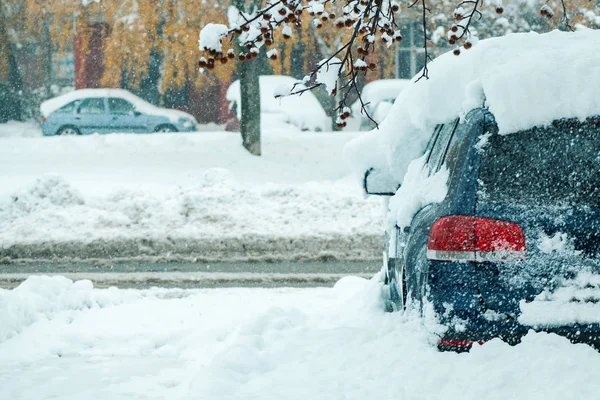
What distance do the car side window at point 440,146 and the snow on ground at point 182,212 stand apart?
5.76m

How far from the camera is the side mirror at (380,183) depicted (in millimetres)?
5230

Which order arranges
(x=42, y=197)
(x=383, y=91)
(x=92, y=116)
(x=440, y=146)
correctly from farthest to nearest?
(x=92, y=116) < (x=383, y=91) < (x=42, y=197) < (x=440, y=146)

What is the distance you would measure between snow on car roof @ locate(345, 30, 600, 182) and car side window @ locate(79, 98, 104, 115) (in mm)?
21624

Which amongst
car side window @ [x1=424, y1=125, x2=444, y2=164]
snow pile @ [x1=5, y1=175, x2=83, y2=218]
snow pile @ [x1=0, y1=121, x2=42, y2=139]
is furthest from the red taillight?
snow pile @ [x1=0, y1=121, x2=42, y2=139]

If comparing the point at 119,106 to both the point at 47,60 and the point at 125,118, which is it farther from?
the point at 47,60

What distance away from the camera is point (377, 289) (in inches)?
236

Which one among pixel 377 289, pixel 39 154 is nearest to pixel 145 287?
pixel 377 289

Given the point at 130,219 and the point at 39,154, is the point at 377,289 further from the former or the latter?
the point at 39,154

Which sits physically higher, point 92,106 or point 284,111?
point 92,106

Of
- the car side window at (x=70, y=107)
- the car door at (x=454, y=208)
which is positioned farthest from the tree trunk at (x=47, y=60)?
the car door at (x=454, y=208)

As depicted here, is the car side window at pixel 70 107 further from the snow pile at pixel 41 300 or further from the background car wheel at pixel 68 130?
the snow pile at pixel 41 300

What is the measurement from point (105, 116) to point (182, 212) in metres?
14.8

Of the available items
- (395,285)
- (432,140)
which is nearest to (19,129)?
(395,285)

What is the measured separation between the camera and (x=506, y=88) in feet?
12.8
